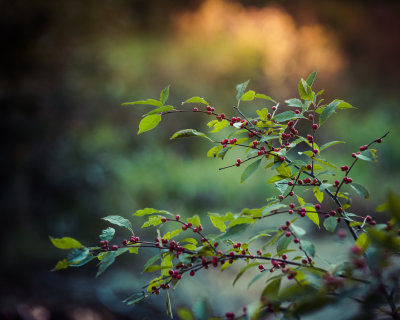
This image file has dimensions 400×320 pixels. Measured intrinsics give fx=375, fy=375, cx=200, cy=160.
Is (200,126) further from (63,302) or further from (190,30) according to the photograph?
(63,302)

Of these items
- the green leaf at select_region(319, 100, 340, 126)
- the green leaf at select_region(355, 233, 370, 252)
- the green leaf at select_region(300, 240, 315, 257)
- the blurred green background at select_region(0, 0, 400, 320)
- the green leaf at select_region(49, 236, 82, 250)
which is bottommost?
the blurred green background at select_region(0, 0, 400, 320)

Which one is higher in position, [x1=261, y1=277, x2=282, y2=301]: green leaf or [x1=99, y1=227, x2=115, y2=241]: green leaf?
[x1=261, y1=277, x2=282, y2=301]: green leaf

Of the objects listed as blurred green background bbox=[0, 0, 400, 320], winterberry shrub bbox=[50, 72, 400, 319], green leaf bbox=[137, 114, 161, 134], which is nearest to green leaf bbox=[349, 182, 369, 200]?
winterberry shrub bbox=[50, 72, 400, 319]

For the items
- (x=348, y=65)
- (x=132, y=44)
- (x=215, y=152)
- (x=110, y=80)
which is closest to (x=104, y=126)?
(x=110, y=80)

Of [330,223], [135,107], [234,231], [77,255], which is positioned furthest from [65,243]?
[135,107]

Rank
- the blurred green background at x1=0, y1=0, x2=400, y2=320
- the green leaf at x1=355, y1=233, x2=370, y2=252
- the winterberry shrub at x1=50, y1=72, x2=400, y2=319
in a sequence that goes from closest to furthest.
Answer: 1. the winterberry shrub at x1=50, y1=72, x2=400, y2=319
2. the green leaf at x1=355, y1=233, x2=370, y2=252
3. the blurred green background at x1=0, y1=0, x2=400, y2=320

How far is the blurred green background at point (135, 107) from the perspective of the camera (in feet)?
7.16

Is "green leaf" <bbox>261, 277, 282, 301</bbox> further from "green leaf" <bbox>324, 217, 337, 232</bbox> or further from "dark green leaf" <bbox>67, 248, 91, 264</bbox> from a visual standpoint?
"dark green leaf" <bbox>67, 248, 91, 264</bbox>

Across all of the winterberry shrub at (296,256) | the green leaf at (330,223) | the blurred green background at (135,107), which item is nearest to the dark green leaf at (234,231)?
the winterberry shrub at (296,256)

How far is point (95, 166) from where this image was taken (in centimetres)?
232

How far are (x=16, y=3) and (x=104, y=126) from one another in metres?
1.07

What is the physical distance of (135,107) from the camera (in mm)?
3293

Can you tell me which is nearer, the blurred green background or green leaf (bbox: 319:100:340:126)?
green leaf (bbox: 319:100:340:126)

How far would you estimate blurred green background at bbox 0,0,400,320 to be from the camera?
218cm
